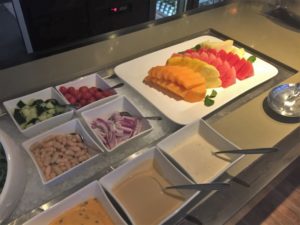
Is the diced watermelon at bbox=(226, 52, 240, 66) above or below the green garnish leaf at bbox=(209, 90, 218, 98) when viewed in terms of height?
above

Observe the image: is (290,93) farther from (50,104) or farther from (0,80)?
(0,80)

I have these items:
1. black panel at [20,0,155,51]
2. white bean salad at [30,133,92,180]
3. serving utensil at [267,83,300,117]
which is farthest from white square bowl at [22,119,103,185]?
black panel at [20,0,155,51]

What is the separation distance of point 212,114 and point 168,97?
0.15 meters

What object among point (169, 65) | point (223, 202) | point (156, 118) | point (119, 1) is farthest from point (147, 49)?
point (119, 1)

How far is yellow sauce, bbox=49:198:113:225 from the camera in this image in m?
0.58

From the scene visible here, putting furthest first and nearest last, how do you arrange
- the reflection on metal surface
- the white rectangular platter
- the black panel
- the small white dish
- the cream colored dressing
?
1. the black panel
2. the reflection on metal surface
3. the white rectangular platter
4. the cream colored dressing
5. the small white dish

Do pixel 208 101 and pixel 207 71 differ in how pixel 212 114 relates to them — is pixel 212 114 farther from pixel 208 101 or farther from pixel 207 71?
pixel 207 71

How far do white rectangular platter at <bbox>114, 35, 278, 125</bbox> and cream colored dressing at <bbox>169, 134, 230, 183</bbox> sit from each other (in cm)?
8

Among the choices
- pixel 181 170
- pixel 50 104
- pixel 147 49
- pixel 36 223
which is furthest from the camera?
pixel 147 49

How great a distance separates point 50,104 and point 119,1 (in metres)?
1.43

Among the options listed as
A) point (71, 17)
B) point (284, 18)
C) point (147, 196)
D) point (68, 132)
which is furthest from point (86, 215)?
point (71, 17)

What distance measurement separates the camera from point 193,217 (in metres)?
0.62

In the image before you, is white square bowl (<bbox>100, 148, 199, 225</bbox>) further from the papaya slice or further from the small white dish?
the papaya slice

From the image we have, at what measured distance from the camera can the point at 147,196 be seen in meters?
0.64
